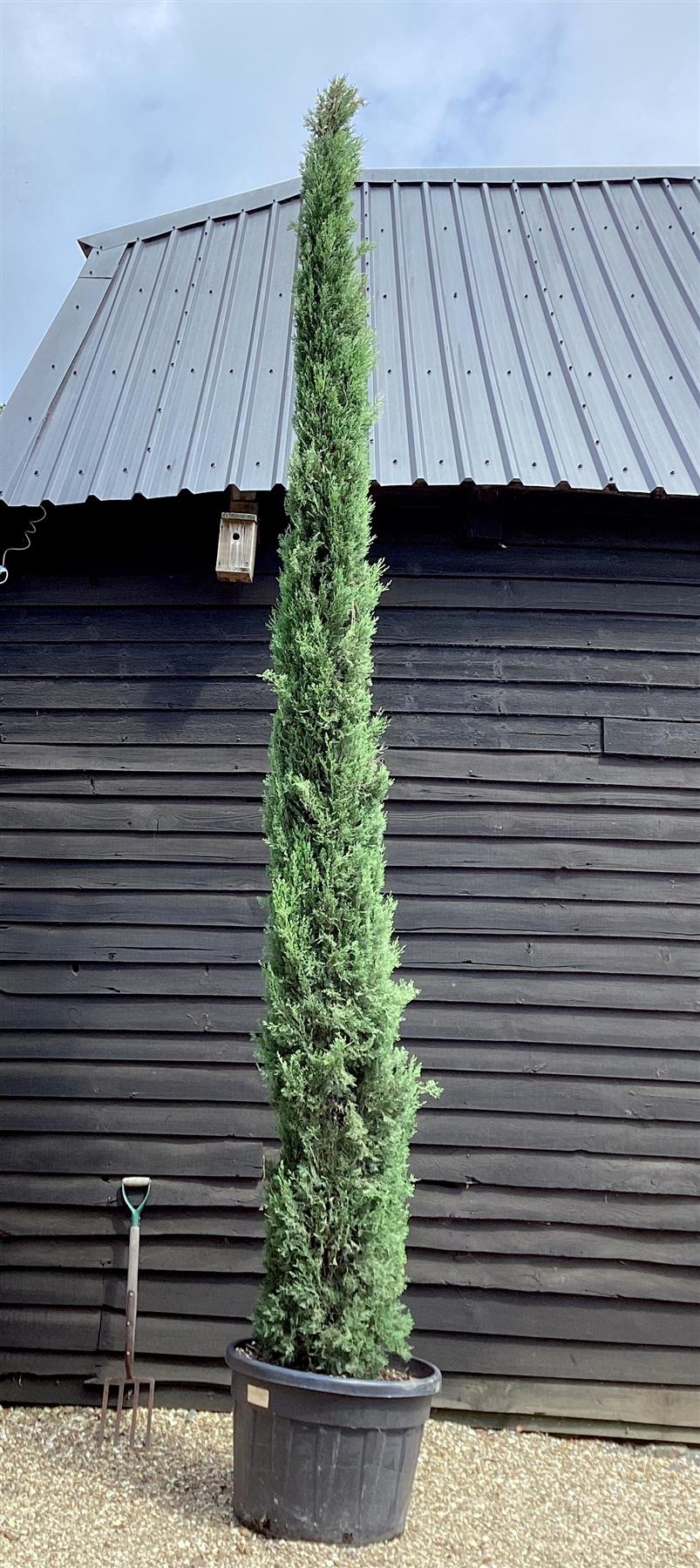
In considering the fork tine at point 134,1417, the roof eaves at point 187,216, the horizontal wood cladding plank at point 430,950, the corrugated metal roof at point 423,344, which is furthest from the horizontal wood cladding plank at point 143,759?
the roof eaves at point 187,216

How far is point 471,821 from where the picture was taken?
3939 millimetres

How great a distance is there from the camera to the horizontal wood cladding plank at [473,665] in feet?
13.3

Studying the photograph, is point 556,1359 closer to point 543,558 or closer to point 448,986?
point 448,986

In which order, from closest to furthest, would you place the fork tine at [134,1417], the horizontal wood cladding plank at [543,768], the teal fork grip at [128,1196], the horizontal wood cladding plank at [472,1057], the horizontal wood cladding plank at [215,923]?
the fork tine at [134,1417], the teal fork grip at [128,1196], the horizontal wood cladding plank at [472,1057], the horizontal wood cladding plank at [215,923], the horizontal wood cladding plank at [543,768]

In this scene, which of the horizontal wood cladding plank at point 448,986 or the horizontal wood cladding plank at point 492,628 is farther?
the horizontal wood cladding plank at point 492,628

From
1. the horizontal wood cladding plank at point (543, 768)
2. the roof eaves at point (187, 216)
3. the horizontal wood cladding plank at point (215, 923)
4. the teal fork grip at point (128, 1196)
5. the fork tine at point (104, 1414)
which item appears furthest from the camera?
the roof eaves at point (187, 216)

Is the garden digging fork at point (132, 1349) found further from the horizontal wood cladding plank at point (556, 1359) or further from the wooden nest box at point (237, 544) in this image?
the wooden nest box at point (237, 544)

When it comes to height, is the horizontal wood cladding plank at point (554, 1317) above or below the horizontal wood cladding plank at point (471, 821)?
below

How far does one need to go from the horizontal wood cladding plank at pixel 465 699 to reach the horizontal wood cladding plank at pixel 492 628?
0.17 m

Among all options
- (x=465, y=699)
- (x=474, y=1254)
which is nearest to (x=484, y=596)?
(x=465, y=699)

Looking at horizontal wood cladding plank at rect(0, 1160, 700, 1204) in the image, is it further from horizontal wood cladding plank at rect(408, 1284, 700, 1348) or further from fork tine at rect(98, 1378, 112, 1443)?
fork tine at rect(98, 1378, 112, 1443)

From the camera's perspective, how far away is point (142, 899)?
3.96m

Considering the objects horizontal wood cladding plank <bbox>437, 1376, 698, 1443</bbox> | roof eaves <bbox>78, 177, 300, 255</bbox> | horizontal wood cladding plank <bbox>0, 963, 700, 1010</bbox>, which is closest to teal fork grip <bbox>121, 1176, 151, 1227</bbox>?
horizontal wood cladding plank <bbox>0, 963, 700, 1010</bbox>

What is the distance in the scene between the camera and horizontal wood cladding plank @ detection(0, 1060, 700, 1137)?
3.72m
